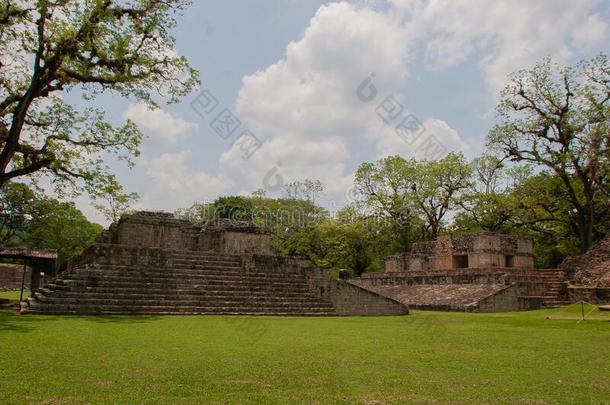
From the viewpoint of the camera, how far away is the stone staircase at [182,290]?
44.6ft

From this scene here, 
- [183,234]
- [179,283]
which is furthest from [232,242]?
[179,283]

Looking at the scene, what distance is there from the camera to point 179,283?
51.2ft

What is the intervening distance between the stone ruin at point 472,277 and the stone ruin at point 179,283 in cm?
534

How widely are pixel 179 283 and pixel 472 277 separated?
14.2m

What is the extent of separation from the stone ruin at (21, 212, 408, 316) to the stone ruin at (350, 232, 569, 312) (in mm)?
5341

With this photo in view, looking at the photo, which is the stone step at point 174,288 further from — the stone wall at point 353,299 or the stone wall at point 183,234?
the stone wall at point 183,234

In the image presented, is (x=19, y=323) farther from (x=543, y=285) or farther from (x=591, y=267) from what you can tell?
(x=591, y=267)

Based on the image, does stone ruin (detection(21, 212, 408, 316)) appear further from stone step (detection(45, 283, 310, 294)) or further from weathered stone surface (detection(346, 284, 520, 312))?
weathered stone surface (detection(346, 284, 520, 312))

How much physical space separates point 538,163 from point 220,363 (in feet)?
85.7

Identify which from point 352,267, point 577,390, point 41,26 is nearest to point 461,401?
point 577,390

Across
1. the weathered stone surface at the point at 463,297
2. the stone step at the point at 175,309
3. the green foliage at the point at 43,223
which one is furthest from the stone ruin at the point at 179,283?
the green foliage at the point at 43,223

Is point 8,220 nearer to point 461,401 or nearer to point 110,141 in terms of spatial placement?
point 110,141

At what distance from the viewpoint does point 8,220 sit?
42.3 m

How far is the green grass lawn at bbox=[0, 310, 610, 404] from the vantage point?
5.04 m
